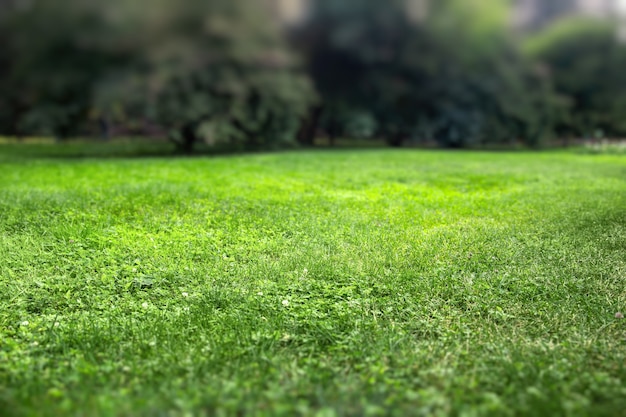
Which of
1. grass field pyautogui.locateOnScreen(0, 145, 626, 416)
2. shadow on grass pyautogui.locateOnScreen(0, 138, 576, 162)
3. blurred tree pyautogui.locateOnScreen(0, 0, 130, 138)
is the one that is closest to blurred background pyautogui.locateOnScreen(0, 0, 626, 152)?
blurred tree pyautogui.locateOnScreen(0, 0, 130, 138)

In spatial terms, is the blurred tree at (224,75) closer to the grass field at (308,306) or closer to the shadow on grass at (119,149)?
the shadow on grass at (119,149)

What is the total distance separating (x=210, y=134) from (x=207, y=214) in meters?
10.9

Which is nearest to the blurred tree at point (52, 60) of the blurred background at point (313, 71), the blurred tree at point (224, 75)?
the blurred background at point (313, 71)

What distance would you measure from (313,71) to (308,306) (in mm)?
18181

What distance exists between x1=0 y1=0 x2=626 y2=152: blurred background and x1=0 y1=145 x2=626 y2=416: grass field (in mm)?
9000

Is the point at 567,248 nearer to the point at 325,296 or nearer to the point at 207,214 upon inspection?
the point at 325,296

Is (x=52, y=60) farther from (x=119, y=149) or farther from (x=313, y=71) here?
(x=313, y=71)

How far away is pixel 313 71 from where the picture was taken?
67.9 feet

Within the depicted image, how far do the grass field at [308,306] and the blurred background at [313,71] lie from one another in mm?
9000

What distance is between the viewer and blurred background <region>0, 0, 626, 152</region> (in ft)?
48.9

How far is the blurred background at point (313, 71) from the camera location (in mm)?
14906

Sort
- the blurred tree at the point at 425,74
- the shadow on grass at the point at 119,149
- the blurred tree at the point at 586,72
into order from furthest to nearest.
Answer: the blurred tree at the point at 586,72 < the blurred tree at the point at 425,74 < the shadow on grass at the point at 119,149

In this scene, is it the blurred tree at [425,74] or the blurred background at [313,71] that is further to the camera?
the blurred tree at [425,74]

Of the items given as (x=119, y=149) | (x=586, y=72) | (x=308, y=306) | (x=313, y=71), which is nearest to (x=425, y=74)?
(x=313, y=71)
